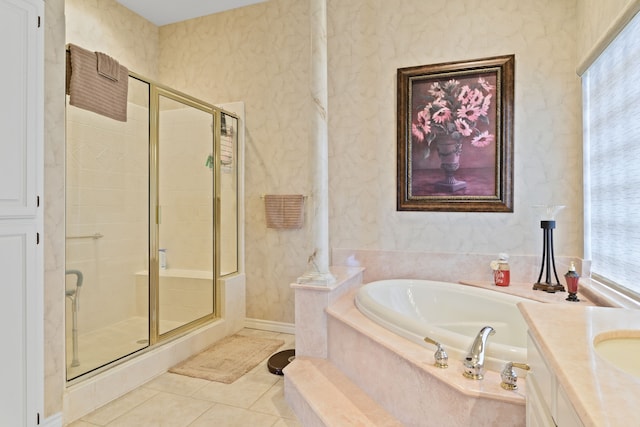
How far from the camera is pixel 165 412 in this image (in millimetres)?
2080

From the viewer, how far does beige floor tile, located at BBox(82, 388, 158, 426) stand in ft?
6.55

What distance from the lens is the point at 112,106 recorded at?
2273 millimetres

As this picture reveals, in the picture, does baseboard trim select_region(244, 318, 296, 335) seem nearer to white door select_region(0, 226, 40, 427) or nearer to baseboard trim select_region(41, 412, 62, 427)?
baseboard trim select_region(41, 412, 62, 427)

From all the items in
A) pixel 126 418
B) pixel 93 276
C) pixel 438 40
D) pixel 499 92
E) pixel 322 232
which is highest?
pixel 438 40

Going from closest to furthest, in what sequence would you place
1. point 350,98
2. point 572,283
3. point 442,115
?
point 572,283 → point 442,115 → point 350,98

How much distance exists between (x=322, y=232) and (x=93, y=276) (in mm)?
1643

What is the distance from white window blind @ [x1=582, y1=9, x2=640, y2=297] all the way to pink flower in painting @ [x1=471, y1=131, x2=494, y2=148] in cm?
60

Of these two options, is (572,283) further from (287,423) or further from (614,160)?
(287,423)

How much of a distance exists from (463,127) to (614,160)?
101 centimetres

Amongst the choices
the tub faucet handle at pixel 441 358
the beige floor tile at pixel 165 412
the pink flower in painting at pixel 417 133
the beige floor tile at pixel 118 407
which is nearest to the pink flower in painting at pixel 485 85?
the pink flower in painting at pixel 417 133

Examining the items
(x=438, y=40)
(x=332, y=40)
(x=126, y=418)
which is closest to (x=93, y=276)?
(x=126, y=418)

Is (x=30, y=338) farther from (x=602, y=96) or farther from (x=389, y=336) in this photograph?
(x=602, y=96)

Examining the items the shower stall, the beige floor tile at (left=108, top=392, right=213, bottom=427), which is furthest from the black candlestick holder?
the shower stall

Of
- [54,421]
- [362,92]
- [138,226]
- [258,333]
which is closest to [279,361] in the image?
[258,333]
